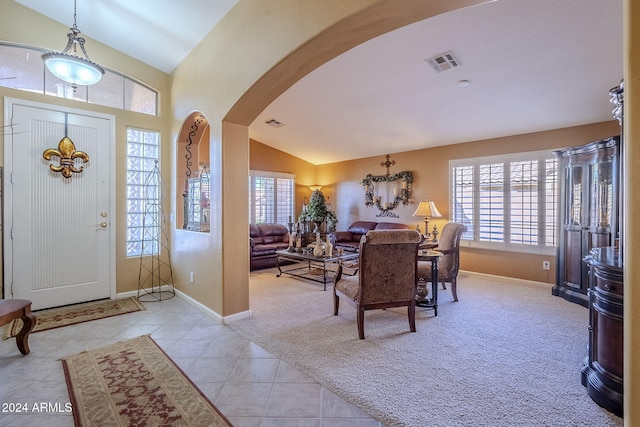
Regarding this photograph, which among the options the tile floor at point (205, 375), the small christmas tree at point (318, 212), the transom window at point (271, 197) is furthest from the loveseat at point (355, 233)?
the tile floor at point (205, 375)

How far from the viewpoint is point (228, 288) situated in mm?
3338

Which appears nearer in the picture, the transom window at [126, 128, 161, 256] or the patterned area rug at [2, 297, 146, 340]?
the patterned area rug at [2, 297, 146, 340]

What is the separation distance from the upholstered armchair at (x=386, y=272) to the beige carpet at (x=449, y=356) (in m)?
0.32

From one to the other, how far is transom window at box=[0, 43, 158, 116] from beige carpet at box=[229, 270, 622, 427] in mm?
3313

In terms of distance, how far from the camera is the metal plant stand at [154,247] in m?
4.50

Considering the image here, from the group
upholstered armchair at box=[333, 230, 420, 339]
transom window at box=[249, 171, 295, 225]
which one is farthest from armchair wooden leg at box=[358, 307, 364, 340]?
transom window at box=[249, 171, 295, 225]

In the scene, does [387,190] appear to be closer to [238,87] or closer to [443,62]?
[443,62]

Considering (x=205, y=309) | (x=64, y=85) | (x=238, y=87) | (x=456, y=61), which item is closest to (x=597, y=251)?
(x=456, y=61)

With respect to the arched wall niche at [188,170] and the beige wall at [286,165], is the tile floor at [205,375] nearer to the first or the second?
the arched wall niche at [188,170]

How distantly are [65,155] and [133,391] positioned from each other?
3.14m

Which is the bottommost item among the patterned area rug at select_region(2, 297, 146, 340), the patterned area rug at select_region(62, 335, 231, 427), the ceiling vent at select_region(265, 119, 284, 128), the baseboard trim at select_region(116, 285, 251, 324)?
the patterned area rug at select_region(62, 335, 231, 427)

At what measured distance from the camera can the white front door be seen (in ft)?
11.6

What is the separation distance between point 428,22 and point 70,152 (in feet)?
14.2

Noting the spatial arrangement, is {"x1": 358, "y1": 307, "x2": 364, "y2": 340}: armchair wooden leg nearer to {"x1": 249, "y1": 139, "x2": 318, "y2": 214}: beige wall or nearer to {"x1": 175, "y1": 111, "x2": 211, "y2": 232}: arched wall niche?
{"x1": 175, "y1": 111, "x2": 211, "y2": 232}: arched wall niche
